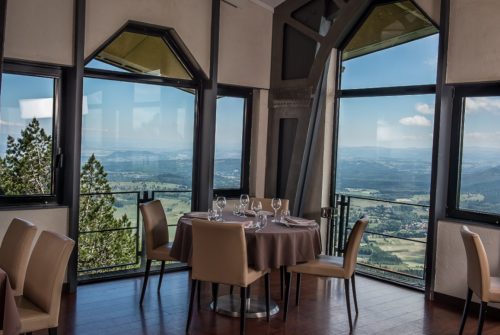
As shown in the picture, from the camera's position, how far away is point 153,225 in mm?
4910

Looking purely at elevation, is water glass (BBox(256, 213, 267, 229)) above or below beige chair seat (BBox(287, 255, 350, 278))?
above

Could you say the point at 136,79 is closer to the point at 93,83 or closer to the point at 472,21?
the point at 93,83

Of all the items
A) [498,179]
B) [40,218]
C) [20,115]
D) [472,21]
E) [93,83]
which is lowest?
[40,218]

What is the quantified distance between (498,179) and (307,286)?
6.99 ft

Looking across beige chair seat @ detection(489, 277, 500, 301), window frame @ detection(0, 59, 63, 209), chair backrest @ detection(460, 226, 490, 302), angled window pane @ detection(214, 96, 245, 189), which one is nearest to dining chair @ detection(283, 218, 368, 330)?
chair backrest @ detection(460, 226, 490, 302)

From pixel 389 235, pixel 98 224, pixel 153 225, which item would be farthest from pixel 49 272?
pixel 389 235

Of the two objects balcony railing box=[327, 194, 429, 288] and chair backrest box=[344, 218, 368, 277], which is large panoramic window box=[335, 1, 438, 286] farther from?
chair backrest box=[344, 218, 368, 277]

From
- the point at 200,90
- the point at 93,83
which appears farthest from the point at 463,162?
the point at 93,83

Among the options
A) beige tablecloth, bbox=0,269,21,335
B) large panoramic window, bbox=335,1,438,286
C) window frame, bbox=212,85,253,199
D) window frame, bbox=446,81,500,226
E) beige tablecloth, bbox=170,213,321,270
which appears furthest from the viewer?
window frame, bbox=212,85,253,199

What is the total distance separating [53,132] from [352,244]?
9.82 feet

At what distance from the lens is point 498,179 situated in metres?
4.93

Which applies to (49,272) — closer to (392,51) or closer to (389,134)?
(389,134)

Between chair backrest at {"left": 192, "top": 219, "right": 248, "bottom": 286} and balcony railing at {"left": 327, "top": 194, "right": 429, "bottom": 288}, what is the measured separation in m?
2.36

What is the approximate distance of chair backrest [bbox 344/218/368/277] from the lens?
441 centimetres
